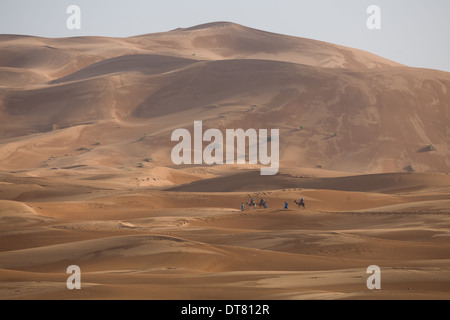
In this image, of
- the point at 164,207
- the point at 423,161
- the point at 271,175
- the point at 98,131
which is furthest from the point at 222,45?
the point at 164,207

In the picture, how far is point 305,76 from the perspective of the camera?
6338 cm

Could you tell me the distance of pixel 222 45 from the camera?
120875 mm

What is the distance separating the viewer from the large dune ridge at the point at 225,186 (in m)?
11.8

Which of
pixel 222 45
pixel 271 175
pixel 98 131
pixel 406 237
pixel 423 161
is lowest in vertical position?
pixel 406 237

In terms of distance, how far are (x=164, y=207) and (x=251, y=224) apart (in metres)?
7.38

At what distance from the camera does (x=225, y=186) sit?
3541 cm

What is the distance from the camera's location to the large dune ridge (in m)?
11.8

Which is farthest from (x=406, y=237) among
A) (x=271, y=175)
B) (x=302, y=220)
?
(x=271, y=175)
